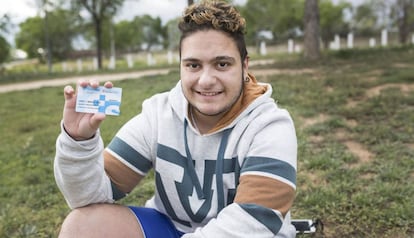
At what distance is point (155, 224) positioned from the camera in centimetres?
199

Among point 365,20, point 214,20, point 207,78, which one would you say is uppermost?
point 365,20

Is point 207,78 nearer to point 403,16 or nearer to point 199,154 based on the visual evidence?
point 199,154

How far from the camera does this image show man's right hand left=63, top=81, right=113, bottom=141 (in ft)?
5.35

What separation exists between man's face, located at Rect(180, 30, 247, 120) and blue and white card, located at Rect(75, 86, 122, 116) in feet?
0.99

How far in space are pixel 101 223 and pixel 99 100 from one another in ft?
1.74

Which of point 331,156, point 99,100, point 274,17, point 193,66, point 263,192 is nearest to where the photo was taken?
point 263,192

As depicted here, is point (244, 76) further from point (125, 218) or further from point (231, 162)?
point (125, 218)

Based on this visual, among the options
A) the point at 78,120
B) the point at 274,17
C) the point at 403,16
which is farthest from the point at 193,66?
the point at 274,17

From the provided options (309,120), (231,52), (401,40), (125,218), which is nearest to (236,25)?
(231,52)

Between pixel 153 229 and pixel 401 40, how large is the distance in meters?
23.0

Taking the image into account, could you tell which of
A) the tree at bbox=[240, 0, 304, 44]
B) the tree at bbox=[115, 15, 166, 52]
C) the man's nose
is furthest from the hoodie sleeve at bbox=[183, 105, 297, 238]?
the tree at bbox=[115, 15, 166, 52]

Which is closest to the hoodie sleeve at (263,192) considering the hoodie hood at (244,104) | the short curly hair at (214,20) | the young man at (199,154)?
the young man at (199,154)

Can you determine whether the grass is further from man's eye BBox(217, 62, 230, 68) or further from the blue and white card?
the blue and white card

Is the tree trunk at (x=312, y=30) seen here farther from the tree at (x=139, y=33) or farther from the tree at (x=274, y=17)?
the tree at (x=139, y=33)
